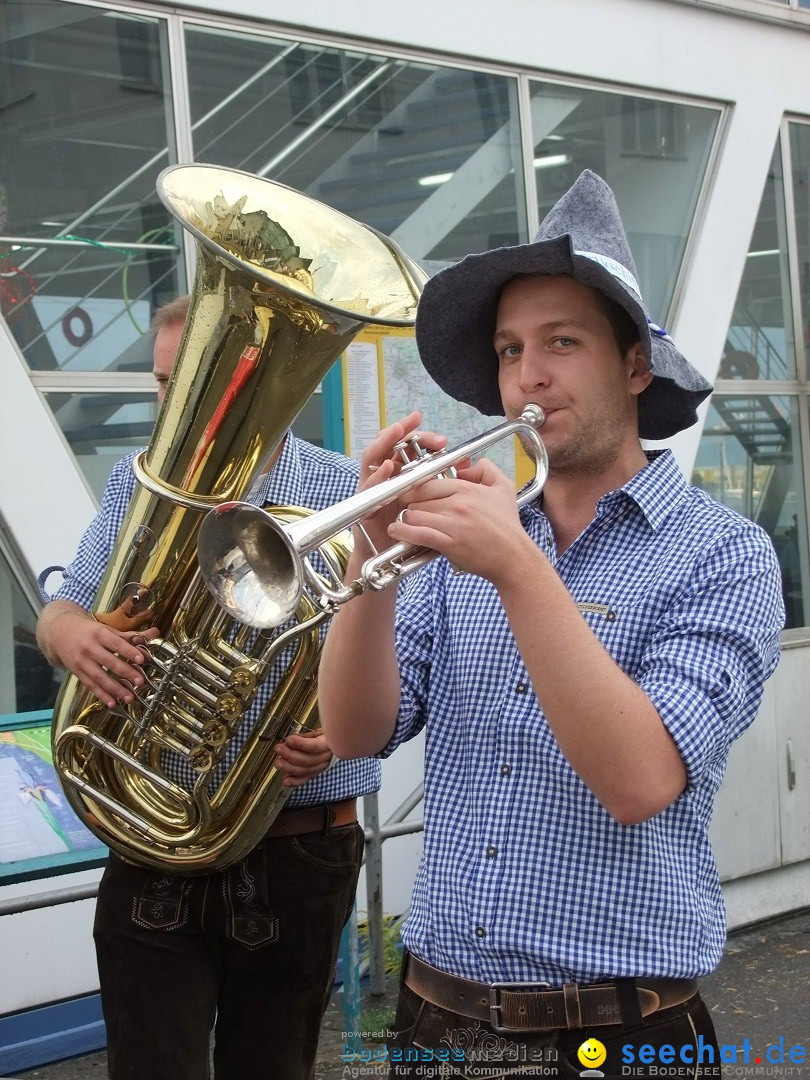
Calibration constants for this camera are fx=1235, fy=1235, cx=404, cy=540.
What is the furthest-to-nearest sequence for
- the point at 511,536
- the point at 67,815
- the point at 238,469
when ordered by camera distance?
the point at 67,815
the point at 238,469
the point at 511,536

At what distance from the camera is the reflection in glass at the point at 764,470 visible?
630 cm

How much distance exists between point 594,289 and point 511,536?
48 cm

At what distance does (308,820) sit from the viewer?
275 centimetres

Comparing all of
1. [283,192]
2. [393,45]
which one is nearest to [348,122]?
[393,45]

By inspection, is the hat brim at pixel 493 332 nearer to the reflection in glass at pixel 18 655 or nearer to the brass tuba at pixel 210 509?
the brass tuba at pixel 210 509

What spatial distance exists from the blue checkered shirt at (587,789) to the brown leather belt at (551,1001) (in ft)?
0.06

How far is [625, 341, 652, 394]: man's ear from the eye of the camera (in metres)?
1.95

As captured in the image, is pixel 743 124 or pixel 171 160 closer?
pixel 171 160

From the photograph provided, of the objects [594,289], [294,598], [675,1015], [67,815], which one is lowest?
[67,815]

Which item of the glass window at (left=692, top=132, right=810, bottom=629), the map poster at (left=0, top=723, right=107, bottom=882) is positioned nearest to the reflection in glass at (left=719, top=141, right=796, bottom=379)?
the glass window at (left=692, top=132, right=810, bottom=629)

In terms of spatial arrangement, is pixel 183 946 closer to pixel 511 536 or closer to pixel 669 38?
pixel 511 536

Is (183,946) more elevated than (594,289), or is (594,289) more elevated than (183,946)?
(594,289)

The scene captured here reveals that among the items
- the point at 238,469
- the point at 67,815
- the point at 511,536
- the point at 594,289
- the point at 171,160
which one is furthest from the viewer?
the point at 171,160

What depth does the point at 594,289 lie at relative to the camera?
1.90 metres
